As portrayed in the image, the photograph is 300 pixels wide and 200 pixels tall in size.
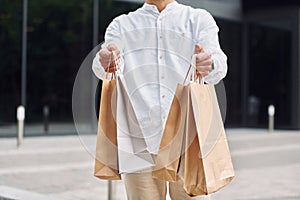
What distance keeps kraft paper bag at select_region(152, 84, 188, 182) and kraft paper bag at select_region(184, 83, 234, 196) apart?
36 mm

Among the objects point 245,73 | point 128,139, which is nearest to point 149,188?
point 128,139

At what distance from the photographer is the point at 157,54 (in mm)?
2104

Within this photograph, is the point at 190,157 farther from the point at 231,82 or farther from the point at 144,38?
the point at 231,82

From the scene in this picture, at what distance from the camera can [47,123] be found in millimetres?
14586

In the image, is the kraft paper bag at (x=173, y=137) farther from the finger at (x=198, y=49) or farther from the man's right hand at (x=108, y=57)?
the man's right hand at (x=108, y=57)

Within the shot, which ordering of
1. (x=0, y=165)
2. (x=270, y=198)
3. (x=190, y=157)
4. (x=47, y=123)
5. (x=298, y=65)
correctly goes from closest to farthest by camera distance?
(x=190, y=157) → (x=270, y=198) → (x=0, y=165) → (x=47, y=123) → (x=298, y=65)

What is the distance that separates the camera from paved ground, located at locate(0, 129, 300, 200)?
5.98 metres

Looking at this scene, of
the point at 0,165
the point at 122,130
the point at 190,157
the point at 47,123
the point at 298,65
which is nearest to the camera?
the point at 190,157

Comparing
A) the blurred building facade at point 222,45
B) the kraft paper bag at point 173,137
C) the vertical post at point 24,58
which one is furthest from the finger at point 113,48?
the vertical post at point 24,58

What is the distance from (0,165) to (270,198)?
446 centimetres

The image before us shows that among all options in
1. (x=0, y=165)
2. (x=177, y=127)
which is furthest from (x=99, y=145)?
(x=0, y=165)

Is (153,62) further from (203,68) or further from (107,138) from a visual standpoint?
(107,138)

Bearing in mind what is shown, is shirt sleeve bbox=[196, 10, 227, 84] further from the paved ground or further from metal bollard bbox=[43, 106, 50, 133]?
metal bollard bbox=[43, 106, 50, 133]

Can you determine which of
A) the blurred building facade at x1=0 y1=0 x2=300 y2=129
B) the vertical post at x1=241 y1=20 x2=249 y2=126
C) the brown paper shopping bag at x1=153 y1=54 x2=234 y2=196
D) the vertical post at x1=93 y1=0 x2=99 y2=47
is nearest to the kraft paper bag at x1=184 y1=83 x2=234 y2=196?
the brown paper shopping bag at x1=153 y1=54 x2=234 y2=196
